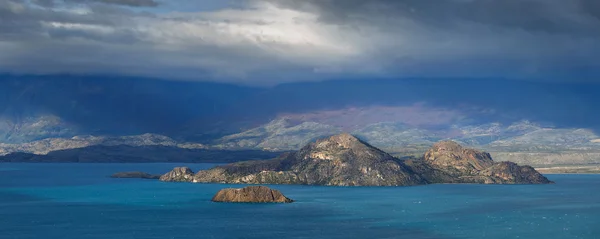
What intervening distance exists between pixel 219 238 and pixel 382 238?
130 feet

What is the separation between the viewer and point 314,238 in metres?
199

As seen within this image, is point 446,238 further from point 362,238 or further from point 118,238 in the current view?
point 118,238

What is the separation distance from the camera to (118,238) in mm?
199875

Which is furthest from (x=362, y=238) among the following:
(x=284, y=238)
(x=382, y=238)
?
(x=284, y=238)

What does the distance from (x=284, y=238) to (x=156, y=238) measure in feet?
103

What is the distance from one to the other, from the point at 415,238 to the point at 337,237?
18.8 metres

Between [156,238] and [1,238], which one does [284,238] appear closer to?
[156,238]

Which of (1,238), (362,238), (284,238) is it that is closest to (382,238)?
(362,238)

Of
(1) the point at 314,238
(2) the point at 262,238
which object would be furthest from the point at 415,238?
(2) the point at 262,238

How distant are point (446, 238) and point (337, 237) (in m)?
26.5

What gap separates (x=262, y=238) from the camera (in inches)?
7849

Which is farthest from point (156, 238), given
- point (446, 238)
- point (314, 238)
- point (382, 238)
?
point (446, 238)

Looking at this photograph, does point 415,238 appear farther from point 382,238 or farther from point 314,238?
point 314,238

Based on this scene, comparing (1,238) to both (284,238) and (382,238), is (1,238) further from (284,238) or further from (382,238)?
(382,238)
